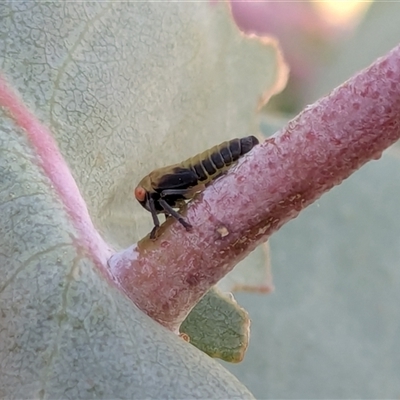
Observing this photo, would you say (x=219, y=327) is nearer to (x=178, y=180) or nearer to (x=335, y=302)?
(x=178, y=180)

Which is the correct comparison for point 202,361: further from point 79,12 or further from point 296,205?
point 79,12

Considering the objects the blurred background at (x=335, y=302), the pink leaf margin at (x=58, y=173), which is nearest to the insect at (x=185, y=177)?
the pink leaf margin at (x=58, y=173)

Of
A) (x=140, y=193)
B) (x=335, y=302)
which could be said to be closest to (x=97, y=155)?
(x=140, y=193)

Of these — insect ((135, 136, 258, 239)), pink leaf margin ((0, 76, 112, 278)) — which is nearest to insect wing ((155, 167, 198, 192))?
insect ((135, 136, 258, 239))

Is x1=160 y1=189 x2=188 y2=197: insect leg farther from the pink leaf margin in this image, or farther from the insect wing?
the pink leaf margin

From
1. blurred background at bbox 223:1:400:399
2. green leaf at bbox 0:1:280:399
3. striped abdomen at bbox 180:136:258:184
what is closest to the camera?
green leaf at bbox 0:1:280:399

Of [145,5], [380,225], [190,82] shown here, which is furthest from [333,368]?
[145,5]

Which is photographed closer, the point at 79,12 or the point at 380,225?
the point at 79,12
